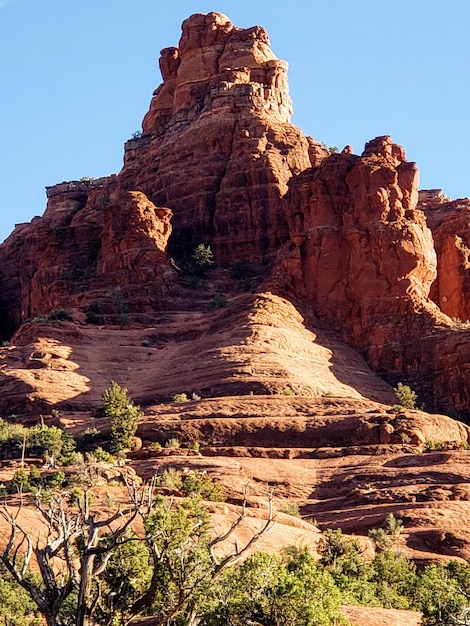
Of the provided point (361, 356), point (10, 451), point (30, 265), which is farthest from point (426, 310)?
point (30, 265)

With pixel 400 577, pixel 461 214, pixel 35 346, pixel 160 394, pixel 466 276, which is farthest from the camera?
pixel 461 214

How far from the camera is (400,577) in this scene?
36.5 meters

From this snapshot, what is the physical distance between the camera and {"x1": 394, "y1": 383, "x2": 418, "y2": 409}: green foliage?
204 ft

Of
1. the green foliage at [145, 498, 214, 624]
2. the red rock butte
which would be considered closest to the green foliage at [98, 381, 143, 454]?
the red rock butte

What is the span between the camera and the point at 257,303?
70125mm

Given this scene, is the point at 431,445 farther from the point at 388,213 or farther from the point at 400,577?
the point at 388,213

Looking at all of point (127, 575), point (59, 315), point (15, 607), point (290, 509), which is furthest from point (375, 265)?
point (127, 575)

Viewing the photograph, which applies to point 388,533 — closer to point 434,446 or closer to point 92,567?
point 434,446

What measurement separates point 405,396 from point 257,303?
38.5 feet

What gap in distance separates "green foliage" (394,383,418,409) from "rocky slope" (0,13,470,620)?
124 cm

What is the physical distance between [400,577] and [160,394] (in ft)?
94.1

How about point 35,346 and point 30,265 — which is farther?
point 30,265

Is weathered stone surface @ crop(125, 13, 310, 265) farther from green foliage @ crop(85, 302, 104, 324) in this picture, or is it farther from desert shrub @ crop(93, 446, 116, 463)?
desert shrub @ crop(93, 446, 116, 463)

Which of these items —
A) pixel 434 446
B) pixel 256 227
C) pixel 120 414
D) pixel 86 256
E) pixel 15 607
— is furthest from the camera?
pixel 86 256
